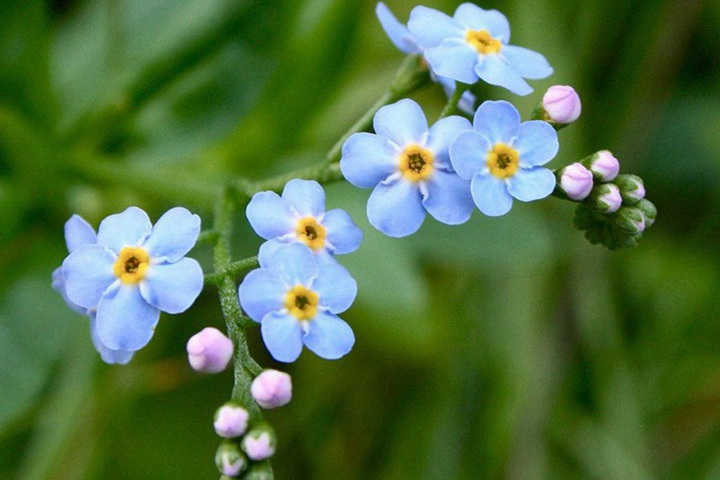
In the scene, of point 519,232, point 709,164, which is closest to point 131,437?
point 519,232

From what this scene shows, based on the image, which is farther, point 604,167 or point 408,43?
point 408,43

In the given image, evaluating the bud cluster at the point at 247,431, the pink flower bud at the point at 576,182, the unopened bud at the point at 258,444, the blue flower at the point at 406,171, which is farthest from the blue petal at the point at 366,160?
the unopened bud at the point at 258,444

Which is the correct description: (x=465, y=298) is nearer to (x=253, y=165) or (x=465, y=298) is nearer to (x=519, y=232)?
(x=519, y=232)

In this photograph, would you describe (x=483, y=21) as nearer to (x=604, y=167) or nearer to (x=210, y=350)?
(x=604, y=167)

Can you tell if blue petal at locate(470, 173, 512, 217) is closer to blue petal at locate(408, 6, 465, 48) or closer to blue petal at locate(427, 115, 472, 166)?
blue petal at locate(427, 115, 472, 166)

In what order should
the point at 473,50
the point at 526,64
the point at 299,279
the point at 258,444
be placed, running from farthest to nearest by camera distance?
the point at 526,64
the point at 473,50
the point at 299,279
the point at 258,444

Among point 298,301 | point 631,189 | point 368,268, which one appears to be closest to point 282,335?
point 298,301
